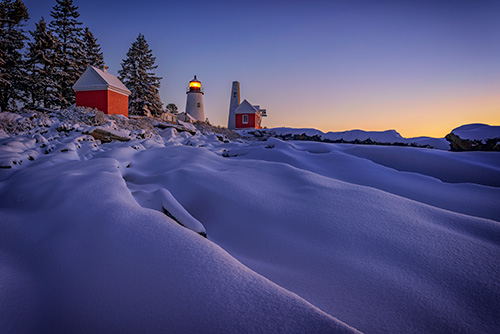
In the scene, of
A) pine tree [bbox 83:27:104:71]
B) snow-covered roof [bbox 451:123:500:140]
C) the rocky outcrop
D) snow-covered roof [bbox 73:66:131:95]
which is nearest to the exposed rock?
the rocky outcrop

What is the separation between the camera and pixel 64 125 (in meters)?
6.18


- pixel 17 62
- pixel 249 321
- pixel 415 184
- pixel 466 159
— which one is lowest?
pixel 249 321

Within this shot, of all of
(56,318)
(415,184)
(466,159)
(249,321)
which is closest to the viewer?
(249,321)

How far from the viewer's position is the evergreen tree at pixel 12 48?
61.8 ft

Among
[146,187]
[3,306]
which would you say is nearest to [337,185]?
[146,187]

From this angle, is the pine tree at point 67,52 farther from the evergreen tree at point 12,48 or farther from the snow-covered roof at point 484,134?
the snow-covered roof at point 484,134

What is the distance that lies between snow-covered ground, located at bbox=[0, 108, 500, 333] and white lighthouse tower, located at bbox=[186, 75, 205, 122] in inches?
1217

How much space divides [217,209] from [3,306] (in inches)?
42.5

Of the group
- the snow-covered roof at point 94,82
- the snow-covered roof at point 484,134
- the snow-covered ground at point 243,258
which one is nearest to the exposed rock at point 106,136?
the snow-covered ground at point 243,258

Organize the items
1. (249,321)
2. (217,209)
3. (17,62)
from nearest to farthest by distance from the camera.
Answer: (249,321) < (217,209) < (17,62)

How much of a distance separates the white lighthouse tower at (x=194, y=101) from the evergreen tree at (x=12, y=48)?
1609 centimetres

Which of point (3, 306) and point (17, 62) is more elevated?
point (17, 62)

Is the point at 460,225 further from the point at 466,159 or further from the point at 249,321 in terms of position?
the point at 466,159

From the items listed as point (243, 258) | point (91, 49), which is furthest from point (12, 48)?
point (243, 258)
